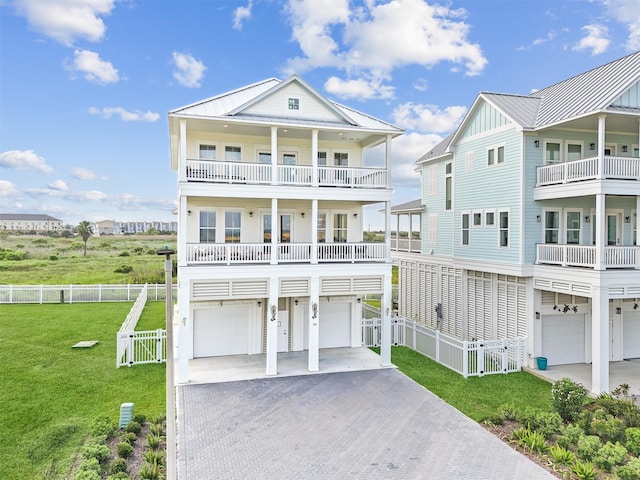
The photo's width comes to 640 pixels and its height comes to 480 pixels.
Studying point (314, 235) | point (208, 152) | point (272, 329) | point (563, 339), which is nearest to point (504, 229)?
point (563, 339)

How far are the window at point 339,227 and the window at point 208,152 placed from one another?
5.51 metres

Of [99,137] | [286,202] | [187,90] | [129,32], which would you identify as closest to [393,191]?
[286,202]

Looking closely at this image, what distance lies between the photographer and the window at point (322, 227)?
17828 millimetres

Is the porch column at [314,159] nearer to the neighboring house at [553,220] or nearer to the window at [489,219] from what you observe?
the neighboring house at [553,220]

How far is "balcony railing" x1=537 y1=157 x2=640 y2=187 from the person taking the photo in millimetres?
13866

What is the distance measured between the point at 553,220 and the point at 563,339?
4751 millimetres

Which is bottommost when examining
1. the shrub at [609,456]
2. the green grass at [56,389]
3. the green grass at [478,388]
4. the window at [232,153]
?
the green grass at [478,388]

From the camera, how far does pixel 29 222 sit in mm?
57062

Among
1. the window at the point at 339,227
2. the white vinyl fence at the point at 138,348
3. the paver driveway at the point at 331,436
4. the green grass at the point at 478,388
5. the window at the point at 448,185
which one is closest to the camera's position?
the paver driveway at the point at 331,436

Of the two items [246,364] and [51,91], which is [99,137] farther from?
[246,364]

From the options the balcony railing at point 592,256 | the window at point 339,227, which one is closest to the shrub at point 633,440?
the balcony railing at point 592,256

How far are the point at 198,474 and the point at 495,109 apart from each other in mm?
16701

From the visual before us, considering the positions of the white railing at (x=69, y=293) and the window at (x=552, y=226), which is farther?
the white railing at (x=69, y=293)

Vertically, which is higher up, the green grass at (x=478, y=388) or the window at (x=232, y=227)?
the window at (x=232, y=227)
